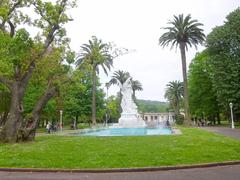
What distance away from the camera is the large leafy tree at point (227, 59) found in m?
50.4

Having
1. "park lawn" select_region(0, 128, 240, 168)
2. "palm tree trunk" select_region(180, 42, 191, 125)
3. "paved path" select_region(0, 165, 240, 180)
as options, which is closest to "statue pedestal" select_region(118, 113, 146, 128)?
Result: "palm tree trunk" select_region(180, 42, 191, 125)

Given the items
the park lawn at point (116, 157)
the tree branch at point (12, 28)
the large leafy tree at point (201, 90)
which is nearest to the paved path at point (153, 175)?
the park lawn at point (116, 157)

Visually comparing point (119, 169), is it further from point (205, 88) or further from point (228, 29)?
point (205, 88)

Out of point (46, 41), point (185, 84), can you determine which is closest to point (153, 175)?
point (46, 41)

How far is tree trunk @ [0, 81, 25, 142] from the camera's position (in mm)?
24922

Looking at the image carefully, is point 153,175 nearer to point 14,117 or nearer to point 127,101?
point 14,117

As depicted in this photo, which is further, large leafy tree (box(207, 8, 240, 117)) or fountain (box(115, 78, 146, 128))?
fountain (box(115, 78, 146, 128))

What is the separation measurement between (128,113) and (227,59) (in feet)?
55.3

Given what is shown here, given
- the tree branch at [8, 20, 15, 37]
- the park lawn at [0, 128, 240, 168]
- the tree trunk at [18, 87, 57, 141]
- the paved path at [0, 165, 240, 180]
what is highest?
the tree branch at [8, 20, 15, 37]

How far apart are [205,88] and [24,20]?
5020 cm

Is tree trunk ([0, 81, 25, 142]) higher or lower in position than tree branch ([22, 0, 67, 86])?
lower

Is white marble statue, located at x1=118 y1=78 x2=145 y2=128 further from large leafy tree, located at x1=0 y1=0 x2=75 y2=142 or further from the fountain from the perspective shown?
large leafy tree, located at x1=0 y1=0 x2=75 y2=142

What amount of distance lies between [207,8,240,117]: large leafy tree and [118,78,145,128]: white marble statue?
12913 mm

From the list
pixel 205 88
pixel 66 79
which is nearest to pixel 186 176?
pixel 66 79
